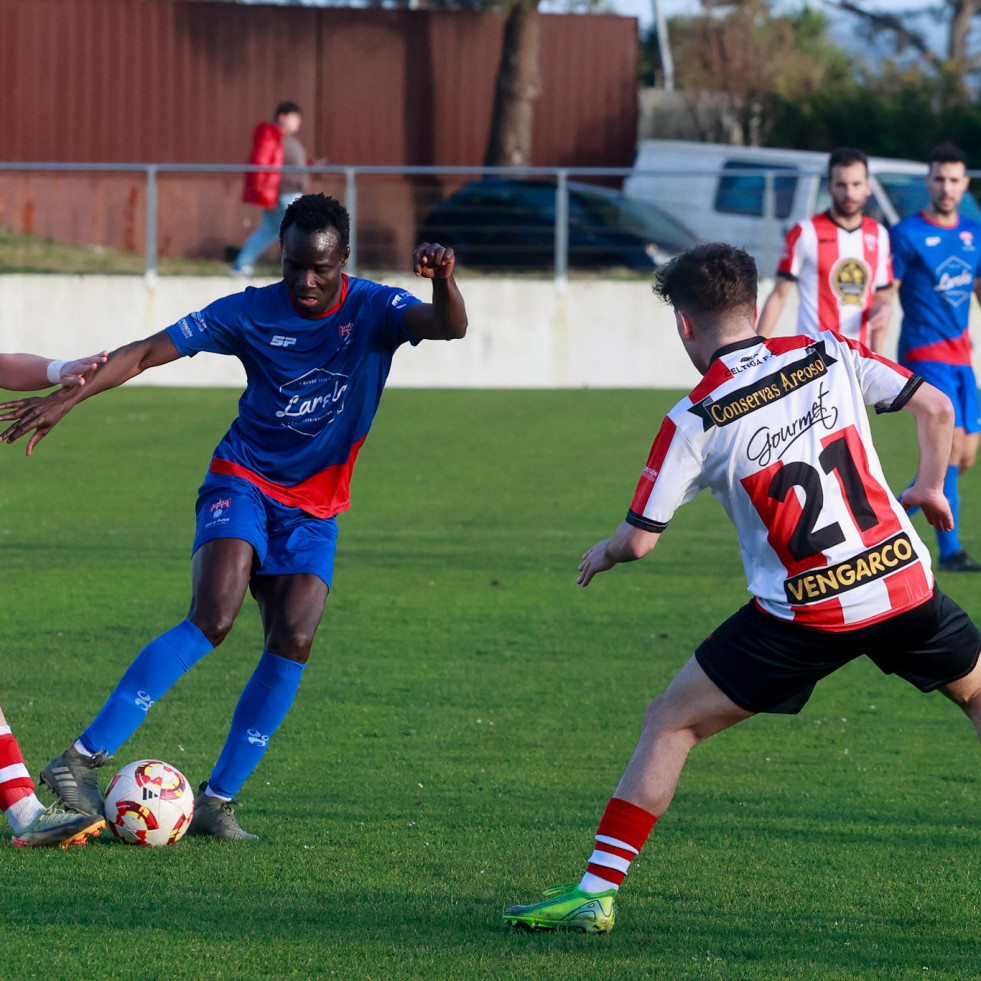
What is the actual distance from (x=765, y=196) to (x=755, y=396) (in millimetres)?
16781

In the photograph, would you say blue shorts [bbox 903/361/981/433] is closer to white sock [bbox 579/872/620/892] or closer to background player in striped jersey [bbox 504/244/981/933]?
background player in striped jersey [bbox 504/244/981/933]

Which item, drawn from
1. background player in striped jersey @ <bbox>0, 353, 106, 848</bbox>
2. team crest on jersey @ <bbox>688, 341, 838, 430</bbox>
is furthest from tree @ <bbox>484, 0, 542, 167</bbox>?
team crest on jersey @ <bbox>688, 341, 838, 430</bbox>

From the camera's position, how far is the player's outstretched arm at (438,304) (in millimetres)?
4863

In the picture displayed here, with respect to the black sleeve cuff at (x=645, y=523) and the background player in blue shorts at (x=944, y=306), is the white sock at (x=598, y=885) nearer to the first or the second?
the black sleeve cuff at (x=645, y=523)

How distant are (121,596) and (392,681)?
95.3 inches

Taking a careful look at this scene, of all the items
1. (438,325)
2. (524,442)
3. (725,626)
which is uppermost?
(438,325)

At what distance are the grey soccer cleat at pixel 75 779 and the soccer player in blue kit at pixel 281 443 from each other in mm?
44

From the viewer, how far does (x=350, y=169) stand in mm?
19688

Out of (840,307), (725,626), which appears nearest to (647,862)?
(725,626)

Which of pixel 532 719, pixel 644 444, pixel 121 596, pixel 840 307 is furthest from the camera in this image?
pixel 644 444

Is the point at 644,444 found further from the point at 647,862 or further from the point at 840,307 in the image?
the point at 647,862

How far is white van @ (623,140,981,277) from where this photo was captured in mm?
19969

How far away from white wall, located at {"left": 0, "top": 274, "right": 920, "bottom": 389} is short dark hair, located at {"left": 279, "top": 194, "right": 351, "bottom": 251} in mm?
14751

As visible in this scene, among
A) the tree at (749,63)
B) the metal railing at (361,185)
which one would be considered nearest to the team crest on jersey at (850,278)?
the metal railing at (361,185)
